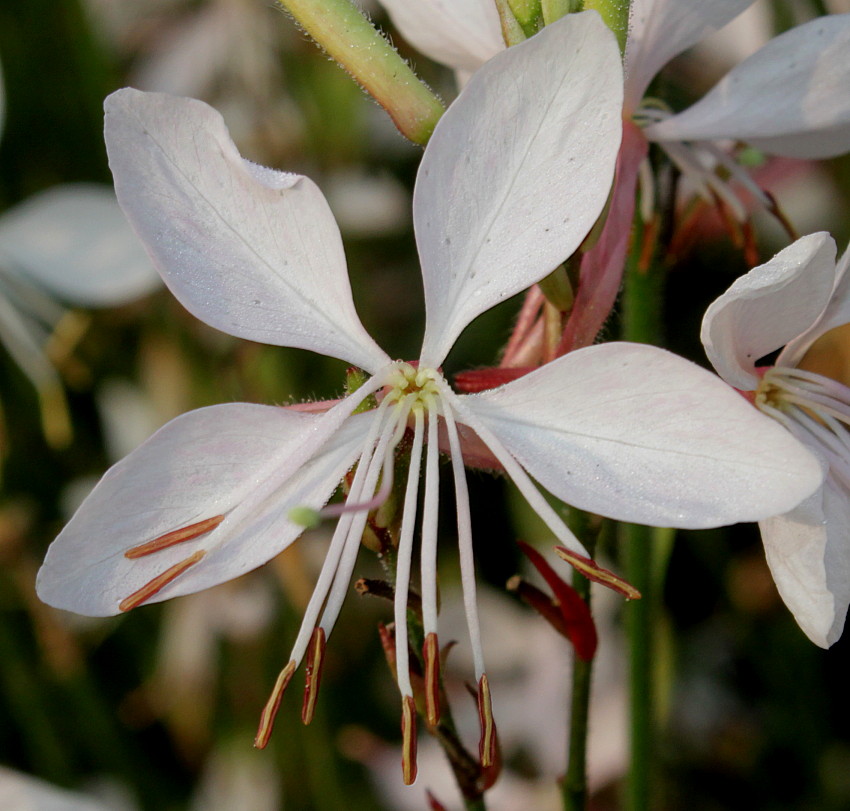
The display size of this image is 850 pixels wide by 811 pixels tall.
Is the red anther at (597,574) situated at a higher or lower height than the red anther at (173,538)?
lower

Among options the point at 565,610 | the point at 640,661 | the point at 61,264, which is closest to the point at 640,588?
the point at 640,661

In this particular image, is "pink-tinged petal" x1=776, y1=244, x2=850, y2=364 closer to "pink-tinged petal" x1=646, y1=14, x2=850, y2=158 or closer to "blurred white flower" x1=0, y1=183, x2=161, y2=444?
"pink-tinged petal" x1=646, y1=14, x2=850, y2=158

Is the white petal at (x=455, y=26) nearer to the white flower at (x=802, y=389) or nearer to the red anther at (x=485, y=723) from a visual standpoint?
the white flower at (x=802, y=389)

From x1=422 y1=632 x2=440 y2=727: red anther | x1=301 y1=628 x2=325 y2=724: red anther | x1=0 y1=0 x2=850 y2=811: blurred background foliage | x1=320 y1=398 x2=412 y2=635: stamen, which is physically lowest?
x1=0 y1=0 x2=850 y2=811: blurred background foliage

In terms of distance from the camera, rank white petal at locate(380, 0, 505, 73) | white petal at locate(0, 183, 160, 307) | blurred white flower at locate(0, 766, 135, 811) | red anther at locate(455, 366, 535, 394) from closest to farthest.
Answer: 1. red anther at locate(455, 366, 535, 394)
2. white petal at locate(380, 0, 505, 73)
3. blurred white flower at locate(0, 766, 135, 811)
4. white petal at locate(0, 183, 160, 307)

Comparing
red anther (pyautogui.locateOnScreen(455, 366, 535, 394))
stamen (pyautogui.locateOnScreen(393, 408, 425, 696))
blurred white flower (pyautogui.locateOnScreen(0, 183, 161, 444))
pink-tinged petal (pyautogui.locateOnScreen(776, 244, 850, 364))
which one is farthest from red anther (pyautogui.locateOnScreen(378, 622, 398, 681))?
blurred white flower (pyautogui.locateOnScreen(0, 183, 161, 444))

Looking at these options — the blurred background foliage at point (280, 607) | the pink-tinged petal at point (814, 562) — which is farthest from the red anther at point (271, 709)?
Answer: the blurred background foliage at point (280, 607)

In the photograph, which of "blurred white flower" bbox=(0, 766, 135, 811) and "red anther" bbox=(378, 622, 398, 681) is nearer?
"red anther" bbox=(378, 622, 398, 681)
